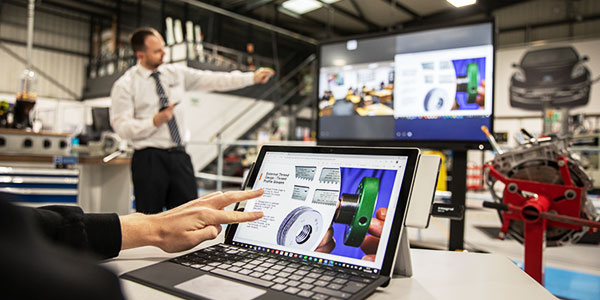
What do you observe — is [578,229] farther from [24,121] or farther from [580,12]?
[580,12]

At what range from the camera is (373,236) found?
0.62 meters

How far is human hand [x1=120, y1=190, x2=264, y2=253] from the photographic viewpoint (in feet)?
2.30

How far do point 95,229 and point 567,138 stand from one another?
143 cm

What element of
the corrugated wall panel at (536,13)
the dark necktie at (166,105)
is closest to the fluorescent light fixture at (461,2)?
the dark necktie at (166,105)

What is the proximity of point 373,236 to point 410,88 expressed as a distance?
0.93 m

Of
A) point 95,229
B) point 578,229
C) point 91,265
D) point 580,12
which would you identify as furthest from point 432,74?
point 580,12

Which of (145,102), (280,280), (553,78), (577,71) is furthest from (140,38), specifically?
(577,71)

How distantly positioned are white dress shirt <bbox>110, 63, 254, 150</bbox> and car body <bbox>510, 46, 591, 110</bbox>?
721cm

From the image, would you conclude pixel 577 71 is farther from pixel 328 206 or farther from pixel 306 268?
pixel 306 268

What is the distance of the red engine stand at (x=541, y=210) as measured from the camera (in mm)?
1183

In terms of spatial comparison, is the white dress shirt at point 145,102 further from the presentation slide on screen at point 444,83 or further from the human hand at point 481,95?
the human hand at point 481,95

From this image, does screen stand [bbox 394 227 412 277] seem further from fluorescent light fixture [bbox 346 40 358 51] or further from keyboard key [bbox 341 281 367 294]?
fluorescent light fixture [bbox 346 40 358 51]

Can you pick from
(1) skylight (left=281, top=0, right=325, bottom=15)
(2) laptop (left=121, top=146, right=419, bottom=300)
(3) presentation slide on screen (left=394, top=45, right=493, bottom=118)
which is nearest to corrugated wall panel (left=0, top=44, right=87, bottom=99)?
(1) skylight (left=281, top=0, right=325, bottom=15)

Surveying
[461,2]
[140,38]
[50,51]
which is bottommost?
[461,2]
